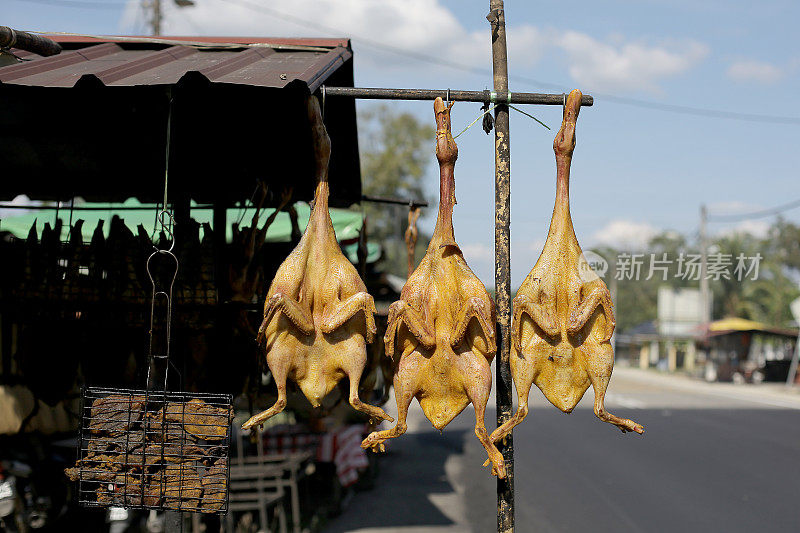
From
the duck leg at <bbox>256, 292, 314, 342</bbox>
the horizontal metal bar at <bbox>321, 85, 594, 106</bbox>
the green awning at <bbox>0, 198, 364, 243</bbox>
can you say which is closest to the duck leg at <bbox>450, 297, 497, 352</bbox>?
the duck leg at <bbox>256, 292, 314, 342</bbox>

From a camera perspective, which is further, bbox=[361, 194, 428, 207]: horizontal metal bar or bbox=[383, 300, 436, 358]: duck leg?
bbox=[361, 194, 428, 207]: horizontal metal bar

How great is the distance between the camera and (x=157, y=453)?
2922mm

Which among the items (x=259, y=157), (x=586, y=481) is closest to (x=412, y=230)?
(x=259, y=157)

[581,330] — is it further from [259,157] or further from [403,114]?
[403,114]

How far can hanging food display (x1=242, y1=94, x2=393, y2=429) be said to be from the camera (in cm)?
283

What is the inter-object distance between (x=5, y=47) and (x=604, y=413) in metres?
2.83

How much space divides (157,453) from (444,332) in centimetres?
123

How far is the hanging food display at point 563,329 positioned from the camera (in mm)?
2865

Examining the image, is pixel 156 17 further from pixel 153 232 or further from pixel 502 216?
pixel 502 216

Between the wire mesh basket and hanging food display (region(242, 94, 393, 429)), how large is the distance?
0.63ft

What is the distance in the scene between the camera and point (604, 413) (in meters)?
2.83

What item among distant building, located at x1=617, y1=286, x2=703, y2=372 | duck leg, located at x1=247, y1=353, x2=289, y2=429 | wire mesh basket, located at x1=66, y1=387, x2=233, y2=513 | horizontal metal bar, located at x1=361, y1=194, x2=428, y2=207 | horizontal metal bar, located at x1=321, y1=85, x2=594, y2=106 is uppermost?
horizontal metal bar, located at x1=321, y1=85, x2=594, y2=106

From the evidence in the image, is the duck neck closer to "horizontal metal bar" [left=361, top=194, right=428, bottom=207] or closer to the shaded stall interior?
the shaded stall interior

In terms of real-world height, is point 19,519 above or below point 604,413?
below
